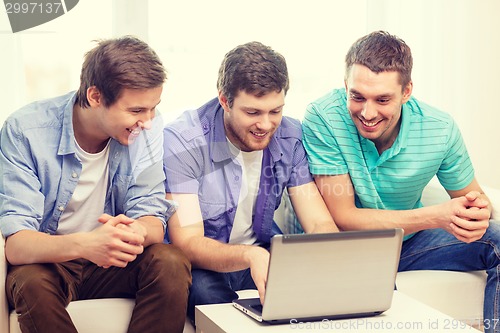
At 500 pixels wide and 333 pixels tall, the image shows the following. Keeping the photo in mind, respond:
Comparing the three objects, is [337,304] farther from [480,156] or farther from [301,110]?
[480,156]

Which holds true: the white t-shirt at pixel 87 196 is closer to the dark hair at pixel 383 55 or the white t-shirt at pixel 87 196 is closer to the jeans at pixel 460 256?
the dark hair at pixel 383 55

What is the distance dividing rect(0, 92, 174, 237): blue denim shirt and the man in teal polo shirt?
548 mm

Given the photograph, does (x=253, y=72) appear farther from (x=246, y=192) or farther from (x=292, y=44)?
(x=292, y=44)

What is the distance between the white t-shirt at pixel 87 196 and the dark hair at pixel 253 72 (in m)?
0.42

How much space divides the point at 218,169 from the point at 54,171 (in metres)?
0.51

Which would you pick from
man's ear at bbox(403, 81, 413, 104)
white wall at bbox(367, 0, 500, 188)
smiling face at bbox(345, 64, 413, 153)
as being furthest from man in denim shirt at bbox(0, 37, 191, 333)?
white wall at bbox(367, 0, 500, 188)

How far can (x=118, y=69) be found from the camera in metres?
2.21

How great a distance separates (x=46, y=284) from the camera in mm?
2033

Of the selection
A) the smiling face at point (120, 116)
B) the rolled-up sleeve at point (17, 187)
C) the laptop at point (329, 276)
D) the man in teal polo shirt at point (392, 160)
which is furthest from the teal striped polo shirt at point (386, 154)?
the rolled-up sleeve at point (17, 187)

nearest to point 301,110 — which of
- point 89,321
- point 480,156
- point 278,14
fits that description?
point 278,14

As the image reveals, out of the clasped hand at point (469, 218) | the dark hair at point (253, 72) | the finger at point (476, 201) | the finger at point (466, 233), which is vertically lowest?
the finger at point (466, 233)

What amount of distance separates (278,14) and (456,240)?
59.0 inches

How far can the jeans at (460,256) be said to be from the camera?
2.52m

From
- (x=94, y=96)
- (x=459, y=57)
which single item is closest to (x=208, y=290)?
(x=94, y=96)
